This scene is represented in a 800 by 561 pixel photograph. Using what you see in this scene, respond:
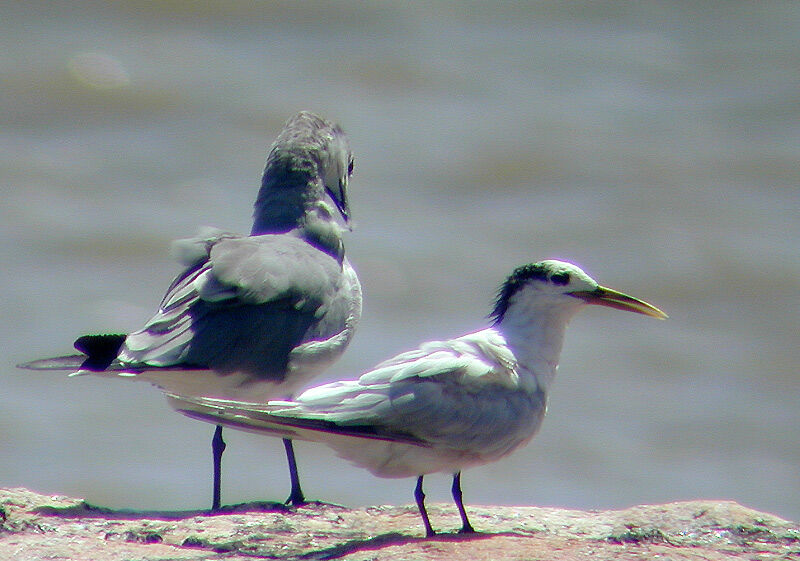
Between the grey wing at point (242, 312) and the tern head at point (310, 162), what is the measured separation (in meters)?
0.68

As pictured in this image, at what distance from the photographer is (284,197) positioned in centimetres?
781

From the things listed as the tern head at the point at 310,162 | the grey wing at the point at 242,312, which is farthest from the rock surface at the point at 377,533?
the tern head at the point at 310,162

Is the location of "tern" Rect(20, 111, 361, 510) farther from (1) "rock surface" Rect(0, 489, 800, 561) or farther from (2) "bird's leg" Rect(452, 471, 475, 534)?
(2) "bird's leg" Rect(452, 471, 475, 534)

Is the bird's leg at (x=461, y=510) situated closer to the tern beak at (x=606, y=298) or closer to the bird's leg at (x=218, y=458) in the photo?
the tern beak at (x=606, y=298)

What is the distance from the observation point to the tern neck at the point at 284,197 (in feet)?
25.4

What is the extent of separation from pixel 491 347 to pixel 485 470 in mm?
6007

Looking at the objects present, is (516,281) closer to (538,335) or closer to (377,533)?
(538,335)

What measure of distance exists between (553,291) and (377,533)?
129 centimetres

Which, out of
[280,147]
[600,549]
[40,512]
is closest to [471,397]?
[600,549]

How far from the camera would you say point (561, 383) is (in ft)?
40.7

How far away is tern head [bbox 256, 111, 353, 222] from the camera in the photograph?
7.88 m

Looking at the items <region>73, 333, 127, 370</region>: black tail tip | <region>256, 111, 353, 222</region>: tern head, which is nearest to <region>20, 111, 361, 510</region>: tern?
<region>73, 333, 127, 370</region>: black tail tip

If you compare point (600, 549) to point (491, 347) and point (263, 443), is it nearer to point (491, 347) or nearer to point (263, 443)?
point (491, 347)

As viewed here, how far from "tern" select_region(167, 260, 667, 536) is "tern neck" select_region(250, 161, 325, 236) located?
6.29ft
